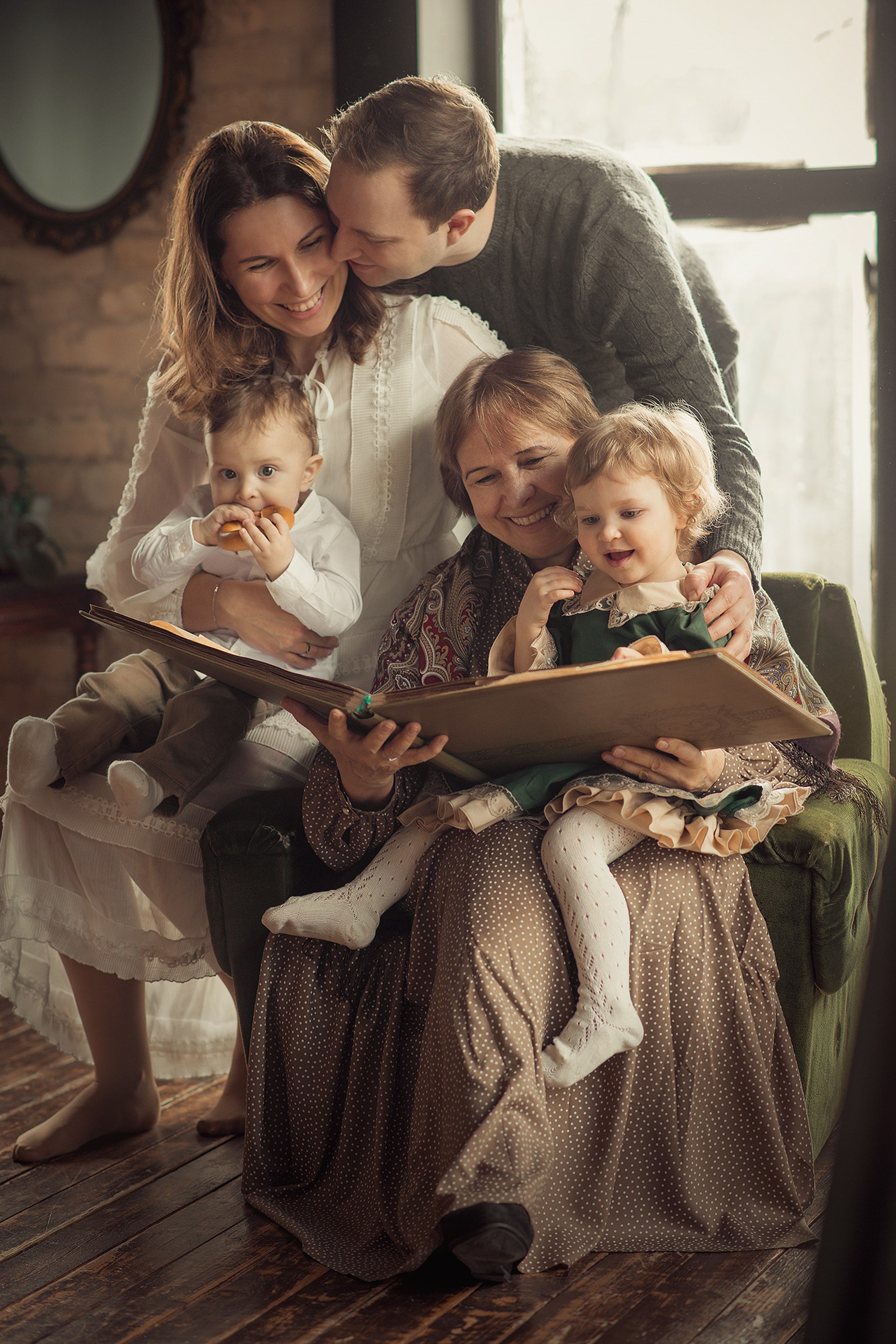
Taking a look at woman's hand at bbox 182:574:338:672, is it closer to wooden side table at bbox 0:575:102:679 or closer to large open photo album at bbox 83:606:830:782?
large open photo album at bbox 83:606:830:782

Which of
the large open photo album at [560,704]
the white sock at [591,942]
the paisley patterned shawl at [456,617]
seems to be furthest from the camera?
the paisley patterned shawl at [456,617]

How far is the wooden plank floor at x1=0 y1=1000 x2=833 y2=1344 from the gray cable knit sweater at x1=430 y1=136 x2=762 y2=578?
3.54 ft

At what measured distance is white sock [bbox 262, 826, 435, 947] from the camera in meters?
1.82

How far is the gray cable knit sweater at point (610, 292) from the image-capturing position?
2.10 m

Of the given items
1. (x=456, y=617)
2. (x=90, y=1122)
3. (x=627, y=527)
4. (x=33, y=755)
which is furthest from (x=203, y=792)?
(x=627, y=527)

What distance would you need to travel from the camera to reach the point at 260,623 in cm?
226

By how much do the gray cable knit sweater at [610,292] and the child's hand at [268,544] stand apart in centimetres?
63

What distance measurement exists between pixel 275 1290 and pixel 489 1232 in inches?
15.2

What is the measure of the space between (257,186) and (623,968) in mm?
1474

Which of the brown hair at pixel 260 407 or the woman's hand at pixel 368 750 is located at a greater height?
the brown hair at pixel 260 407

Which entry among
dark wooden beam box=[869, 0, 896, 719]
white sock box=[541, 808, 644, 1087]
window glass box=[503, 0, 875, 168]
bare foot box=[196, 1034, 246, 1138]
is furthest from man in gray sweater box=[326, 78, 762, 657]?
bare foot box=[196, 1034, 246, 1138]

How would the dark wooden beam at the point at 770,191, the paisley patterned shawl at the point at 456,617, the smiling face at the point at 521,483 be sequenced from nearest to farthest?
the smiling face at the point at 521,483 < the paisley patterned shawl at the point at 456,617 < the dark wooden beam at the point at 770,191

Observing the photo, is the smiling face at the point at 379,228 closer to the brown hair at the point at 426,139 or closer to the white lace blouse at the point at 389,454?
the brown hair at the point at 426,139

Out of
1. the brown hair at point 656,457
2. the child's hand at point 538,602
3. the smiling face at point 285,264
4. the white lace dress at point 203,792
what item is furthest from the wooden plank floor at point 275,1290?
the smiling face at point 285,264
